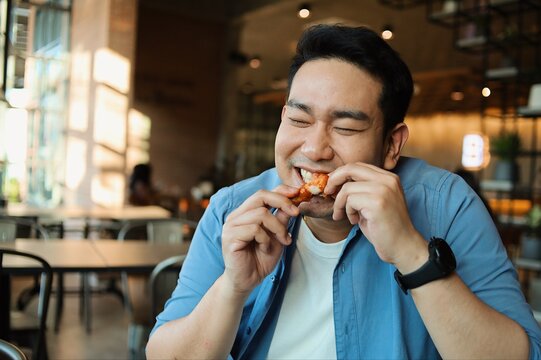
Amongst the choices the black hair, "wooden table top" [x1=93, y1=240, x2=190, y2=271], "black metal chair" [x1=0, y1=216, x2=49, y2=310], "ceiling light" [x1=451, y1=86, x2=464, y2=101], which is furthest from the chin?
"ceiling light" [x1=451, y1=86, x2=464, y2=101]

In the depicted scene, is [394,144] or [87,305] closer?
[394,144]

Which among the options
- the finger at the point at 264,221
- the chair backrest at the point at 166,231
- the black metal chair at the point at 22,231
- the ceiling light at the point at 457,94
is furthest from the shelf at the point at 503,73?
the ceiling light at the point at 457,94

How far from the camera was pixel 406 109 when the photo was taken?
1.26 metres

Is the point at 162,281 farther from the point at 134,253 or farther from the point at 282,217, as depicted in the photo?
the point at 282,217

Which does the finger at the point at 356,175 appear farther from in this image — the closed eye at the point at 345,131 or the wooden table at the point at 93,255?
the wooden table at the point at 93,255

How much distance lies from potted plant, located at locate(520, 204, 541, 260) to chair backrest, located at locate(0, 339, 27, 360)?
15.6 feet

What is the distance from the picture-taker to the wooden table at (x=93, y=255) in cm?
283

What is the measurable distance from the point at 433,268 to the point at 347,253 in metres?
0.26

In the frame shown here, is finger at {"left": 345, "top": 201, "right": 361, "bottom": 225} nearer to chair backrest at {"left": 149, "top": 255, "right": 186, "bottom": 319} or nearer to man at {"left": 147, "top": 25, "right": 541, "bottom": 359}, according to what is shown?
man at {"left": 147, "top": 25, "right": 541, "bottom": 359}

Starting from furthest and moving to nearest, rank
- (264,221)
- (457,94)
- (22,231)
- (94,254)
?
(457,94)
(22,231)
(94,254)
(264,221)

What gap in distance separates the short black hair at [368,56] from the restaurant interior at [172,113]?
316 mm

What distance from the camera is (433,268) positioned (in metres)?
0.95

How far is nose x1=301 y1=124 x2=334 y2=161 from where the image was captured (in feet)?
3.72

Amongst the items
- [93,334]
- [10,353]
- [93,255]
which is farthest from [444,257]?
[93,334]
